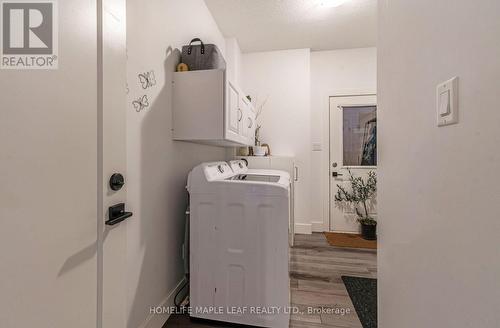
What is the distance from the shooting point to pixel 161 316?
1.49 m

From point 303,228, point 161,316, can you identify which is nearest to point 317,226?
point 303,228

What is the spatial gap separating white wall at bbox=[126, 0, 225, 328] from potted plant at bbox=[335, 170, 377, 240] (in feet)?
7.93

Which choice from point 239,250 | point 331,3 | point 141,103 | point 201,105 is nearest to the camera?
point 141,103

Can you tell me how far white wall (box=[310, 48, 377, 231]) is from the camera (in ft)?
10.9

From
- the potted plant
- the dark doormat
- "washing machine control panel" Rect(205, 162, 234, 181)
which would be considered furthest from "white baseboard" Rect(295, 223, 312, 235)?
"washing machine control panel" Rect(205, 162, 234, 181)

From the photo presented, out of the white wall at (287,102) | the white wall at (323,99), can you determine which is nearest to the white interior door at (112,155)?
the white wall at (287,102)

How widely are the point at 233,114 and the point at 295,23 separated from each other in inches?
62.2

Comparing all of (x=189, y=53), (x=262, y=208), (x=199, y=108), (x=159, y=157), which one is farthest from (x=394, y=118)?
(x=189, y=53)

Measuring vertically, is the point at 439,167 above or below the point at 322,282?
above

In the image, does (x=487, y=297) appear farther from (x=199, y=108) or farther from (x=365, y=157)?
(x=365, y=157)

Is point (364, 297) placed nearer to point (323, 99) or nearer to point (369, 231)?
point (369, 231)

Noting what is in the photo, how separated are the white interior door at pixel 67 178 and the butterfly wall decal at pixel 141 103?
1.64 feet

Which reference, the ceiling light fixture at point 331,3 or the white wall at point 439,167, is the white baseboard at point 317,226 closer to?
the white wall at point 439,167

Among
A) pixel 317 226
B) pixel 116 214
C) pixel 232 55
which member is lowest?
pixel 317 226
